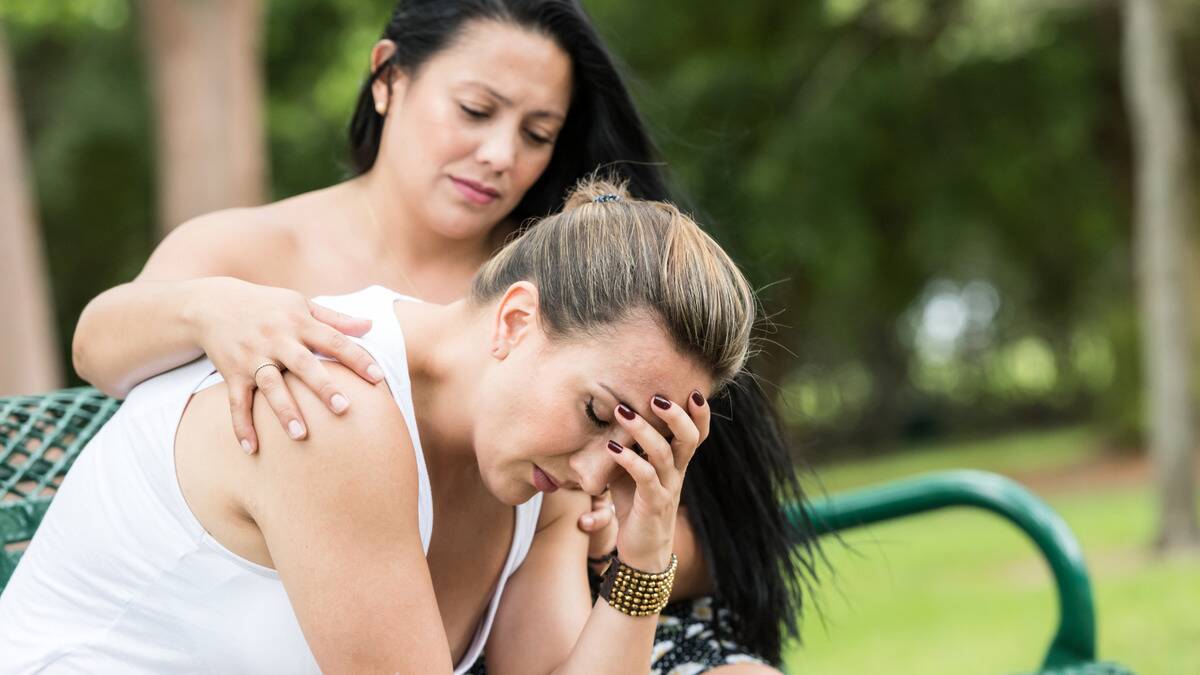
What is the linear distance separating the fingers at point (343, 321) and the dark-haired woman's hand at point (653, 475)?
0.42 metres

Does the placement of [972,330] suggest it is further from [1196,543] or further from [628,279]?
[628,279]

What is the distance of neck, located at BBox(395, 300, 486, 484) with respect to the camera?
2.20m

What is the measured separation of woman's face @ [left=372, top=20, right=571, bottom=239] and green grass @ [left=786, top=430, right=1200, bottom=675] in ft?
4.03

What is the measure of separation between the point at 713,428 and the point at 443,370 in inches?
37.7

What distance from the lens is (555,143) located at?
317cm

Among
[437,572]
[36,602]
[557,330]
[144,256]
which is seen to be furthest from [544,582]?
[144,256]

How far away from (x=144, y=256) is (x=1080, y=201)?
12.5m

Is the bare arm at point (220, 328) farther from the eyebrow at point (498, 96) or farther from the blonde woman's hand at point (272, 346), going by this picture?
the eyebrow at point (498, 96)

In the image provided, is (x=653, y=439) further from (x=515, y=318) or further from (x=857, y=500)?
(x=857, y=500)

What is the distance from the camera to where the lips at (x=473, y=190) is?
2.98 m

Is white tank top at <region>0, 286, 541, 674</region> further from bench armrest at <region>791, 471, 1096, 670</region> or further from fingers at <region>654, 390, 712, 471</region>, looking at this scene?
bench armrest at <region>791, 471, 1096, 670</region>

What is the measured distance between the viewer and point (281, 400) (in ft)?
6.46

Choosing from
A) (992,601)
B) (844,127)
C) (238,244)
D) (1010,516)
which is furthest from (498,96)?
(844,127)

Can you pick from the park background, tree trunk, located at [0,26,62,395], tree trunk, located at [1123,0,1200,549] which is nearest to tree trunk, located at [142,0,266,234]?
the park background
